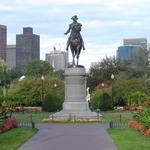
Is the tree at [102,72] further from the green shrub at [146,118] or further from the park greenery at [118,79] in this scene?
the green shrub at [146,118]

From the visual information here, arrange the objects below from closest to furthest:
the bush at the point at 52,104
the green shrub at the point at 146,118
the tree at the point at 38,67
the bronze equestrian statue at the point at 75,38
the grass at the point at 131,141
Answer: the grass at the point at 131,141 → the green shrub at the point at 146,118 → the bronze equestrian statue at the point at 75,38 → the bush at the point at 52,104 → the tree at the point at 38,67

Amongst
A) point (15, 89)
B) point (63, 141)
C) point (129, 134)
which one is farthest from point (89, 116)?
point (15, 89)

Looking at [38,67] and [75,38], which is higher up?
[38,67]

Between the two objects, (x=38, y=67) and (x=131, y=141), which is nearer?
(x=131, y=141)

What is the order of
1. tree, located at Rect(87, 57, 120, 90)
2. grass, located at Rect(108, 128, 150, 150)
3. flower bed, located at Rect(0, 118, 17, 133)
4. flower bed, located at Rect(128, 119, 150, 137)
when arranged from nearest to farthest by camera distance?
grass, located at Rect(108, 128, 150, 150) < flower bed, located at Rect(128, 119, 150, 137) < flower bed, located at Rect(0, 118, 17, 133) < tree, located at Rect(87, 57, 120, 90)

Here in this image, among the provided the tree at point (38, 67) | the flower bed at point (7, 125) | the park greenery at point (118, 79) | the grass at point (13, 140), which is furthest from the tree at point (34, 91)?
the tree at point (38, 67)

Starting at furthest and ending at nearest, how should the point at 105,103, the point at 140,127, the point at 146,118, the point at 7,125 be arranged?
the point at 105,103 → the point at 7,125 → the point at 140,127 → the point at 146,118

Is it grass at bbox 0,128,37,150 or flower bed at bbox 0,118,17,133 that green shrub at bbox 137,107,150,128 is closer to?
grass at bbox 0,128,37,150

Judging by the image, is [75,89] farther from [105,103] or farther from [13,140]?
[13,140]

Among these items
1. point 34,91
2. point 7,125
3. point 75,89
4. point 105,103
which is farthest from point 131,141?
point 34,91

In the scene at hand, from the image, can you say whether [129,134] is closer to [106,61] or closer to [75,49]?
[75,49]

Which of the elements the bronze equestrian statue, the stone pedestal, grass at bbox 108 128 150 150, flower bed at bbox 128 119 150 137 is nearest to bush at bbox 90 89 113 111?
the bronze equestrian statue

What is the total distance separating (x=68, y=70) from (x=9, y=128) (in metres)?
15.8

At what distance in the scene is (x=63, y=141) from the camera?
22.7 meters
